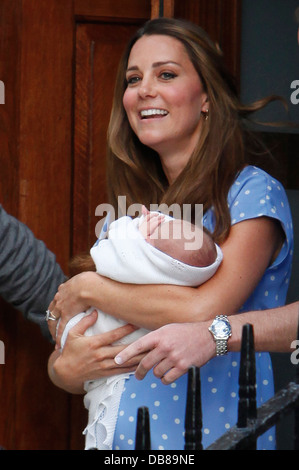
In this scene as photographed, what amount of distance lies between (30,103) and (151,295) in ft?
4.65

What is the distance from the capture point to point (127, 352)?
2.33 m

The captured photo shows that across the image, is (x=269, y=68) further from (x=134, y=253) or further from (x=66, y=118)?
(x=134, y=253)

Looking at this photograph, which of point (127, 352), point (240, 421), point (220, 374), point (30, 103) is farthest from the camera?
point (30, 103)

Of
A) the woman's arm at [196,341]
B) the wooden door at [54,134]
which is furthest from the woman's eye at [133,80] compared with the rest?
the woman's arm at [196,341]

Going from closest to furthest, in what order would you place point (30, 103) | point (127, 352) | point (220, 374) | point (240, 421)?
point (240, 421), point (127, 352), point (220, 374), point (30, 103)

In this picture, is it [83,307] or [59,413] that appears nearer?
[83,307]

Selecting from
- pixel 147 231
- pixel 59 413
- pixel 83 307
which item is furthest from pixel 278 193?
pixel 59 413

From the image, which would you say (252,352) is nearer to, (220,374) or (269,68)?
(220,374)

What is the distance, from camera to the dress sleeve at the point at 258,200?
8.09 feet

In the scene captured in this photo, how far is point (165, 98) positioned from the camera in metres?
2.71

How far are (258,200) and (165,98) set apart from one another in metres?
0.48

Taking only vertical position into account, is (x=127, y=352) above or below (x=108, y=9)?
below

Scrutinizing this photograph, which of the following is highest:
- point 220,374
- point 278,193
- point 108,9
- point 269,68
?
point 108,9

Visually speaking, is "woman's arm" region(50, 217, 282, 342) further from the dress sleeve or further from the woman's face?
the woman's face
